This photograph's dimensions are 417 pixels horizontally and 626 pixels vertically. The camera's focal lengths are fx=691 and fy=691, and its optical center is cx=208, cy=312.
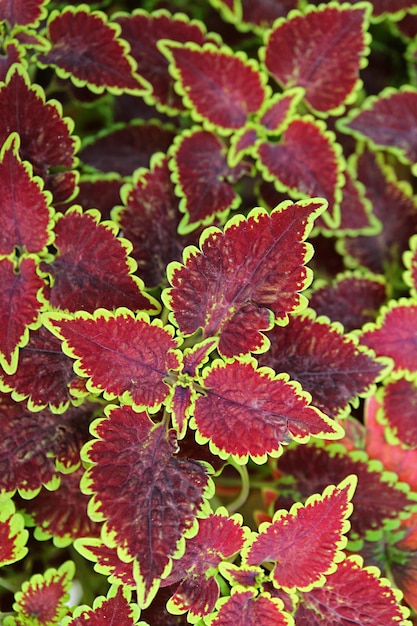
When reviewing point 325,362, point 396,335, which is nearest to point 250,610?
point 325,362

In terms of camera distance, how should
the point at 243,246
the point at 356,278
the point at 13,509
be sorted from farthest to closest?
the point at 356,278, the point at 13,509, the point at 243,246

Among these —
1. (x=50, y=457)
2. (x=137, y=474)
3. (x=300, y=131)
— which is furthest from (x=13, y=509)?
(x=300, y=131)

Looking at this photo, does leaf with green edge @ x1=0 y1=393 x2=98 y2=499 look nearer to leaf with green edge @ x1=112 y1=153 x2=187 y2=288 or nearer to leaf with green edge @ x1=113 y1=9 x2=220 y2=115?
leaf with green edge @ x1=112 y1=153 x2=187 y2=288

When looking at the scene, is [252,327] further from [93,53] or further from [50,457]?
[93,53]

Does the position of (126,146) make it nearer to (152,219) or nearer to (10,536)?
(152,219)

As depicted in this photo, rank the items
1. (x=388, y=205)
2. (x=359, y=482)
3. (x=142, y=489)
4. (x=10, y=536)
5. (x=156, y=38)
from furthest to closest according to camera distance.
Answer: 1. (x=388, y=205)
2. (x=156, y=38)
3. (x=359, y=482)
4. (x=10, y=536)
5. (x=142, y=489)

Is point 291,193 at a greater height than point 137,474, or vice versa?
point 291,193

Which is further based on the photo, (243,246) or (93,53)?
(93,53)
